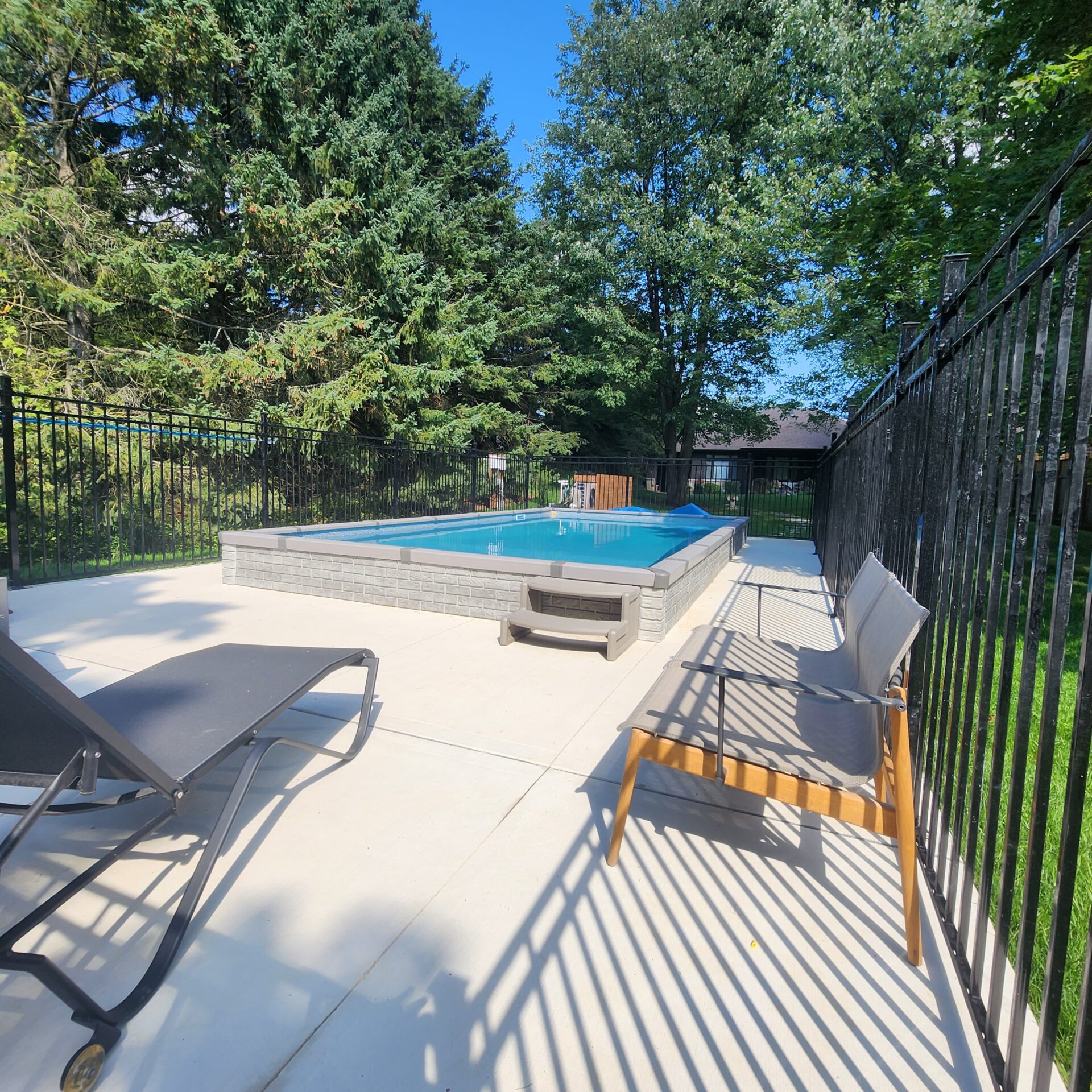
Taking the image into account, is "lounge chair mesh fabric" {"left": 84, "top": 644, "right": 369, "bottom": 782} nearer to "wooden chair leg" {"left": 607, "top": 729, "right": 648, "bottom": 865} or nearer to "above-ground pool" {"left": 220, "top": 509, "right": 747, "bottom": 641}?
"wooden chair leg" {"left": 607, "top": 729, "right": 648, "bottom": 865}

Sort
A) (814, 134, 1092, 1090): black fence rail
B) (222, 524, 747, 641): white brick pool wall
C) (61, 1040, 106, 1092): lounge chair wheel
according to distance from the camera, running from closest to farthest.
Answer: (814, 134, 1092, 1090): black fence rail, (61, 1040, 106, 1092): lounge chair wheel, (222, 524, 747, 641): white brick pool wall

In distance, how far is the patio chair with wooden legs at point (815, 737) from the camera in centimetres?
170

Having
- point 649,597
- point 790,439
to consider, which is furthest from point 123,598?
point 790,439

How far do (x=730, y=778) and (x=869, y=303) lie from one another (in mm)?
9590

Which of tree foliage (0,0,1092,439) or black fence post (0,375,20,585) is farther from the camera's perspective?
tree foliage (0,0,1092,439)

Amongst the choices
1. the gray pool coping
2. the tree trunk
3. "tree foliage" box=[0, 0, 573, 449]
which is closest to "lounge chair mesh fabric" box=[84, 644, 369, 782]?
the gray pool coping

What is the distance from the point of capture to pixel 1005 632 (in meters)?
1.40

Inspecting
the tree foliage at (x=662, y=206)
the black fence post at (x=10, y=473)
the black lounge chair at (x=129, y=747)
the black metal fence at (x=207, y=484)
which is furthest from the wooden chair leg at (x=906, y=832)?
the tree foliage at (x=662, y=206)

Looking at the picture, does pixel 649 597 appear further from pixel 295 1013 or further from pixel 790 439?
pixel 790 439

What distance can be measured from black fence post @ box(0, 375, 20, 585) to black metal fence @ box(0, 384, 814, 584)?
0.01m

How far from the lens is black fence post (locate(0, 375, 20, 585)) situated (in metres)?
5.44

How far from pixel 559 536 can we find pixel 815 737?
10.1 meters

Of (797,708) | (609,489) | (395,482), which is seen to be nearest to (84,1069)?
(797,708)

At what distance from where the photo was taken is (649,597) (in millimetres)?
4730
